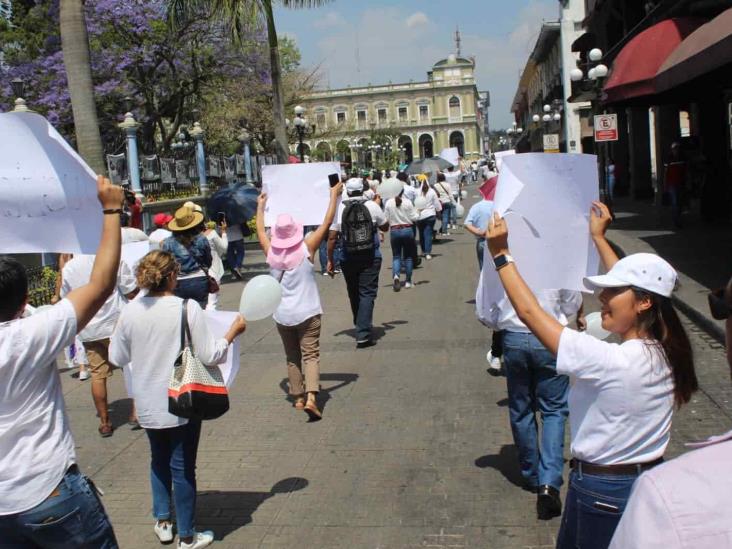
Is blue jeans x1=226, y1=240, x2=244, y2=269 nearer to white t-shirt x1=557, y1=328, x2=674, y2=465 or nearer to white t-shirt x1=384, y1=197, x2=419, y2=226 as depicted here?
white t-shirt x1=384, y1=197, x2=419, y2=226

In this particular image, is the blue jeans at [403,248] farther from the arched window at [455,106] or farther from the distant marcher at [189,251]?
the arched window at [455,106]

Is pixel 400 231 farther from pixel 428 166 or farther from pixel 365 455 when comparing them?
pixel 428 166

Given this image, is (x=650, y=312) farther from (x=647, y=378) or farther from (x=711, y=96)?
(x=711, y=96)

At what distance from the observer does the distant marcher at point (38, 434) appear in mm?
2770

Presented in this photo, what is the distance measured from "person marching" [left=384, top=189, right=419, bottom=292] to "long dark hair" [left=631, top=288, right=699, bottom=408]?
10341 millimetres

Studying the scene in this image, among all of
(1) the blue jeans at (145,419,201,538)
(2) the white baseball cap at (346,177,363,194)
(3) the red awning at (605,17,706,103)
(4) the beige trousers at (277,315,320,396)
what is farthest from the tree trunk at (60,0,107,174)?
(3) the red awning at (605,17,706,103)

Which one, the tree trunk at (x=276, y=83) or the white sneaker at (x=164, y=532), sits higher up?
the tree trunk at (x=276, y=83)

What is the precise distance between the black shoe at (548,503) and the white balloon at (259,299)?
6.14 ft

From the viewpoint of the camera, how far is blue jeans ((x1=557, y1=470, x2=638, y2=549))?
111 inches

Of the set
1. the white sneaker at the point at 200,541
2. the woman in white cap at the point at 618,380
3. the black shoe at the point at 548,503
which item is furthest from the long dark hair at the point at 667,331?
the white sneaker at the point at 200,541

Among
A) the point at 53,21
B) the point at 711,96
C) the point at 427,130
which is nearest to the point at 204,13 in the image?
the point at 53,21

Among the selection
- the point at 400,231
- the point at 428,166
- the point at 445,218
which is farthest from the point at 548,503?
the point at 445,218

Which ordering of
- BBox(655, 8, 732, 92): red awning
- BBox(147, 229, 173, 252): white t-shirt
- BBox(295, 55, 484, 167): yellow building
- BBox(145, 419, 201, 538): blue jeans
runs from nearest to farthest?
1. BBox(145, 419, 201, 538): blue jeans
2. BBox(147, 229, 173, 252): white t-shirt
3. BBox(655, 8, 732, 92): red awning
4. BBox(295, 55, 484, 167): yellow building

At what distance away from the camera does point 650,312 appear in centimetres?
284
